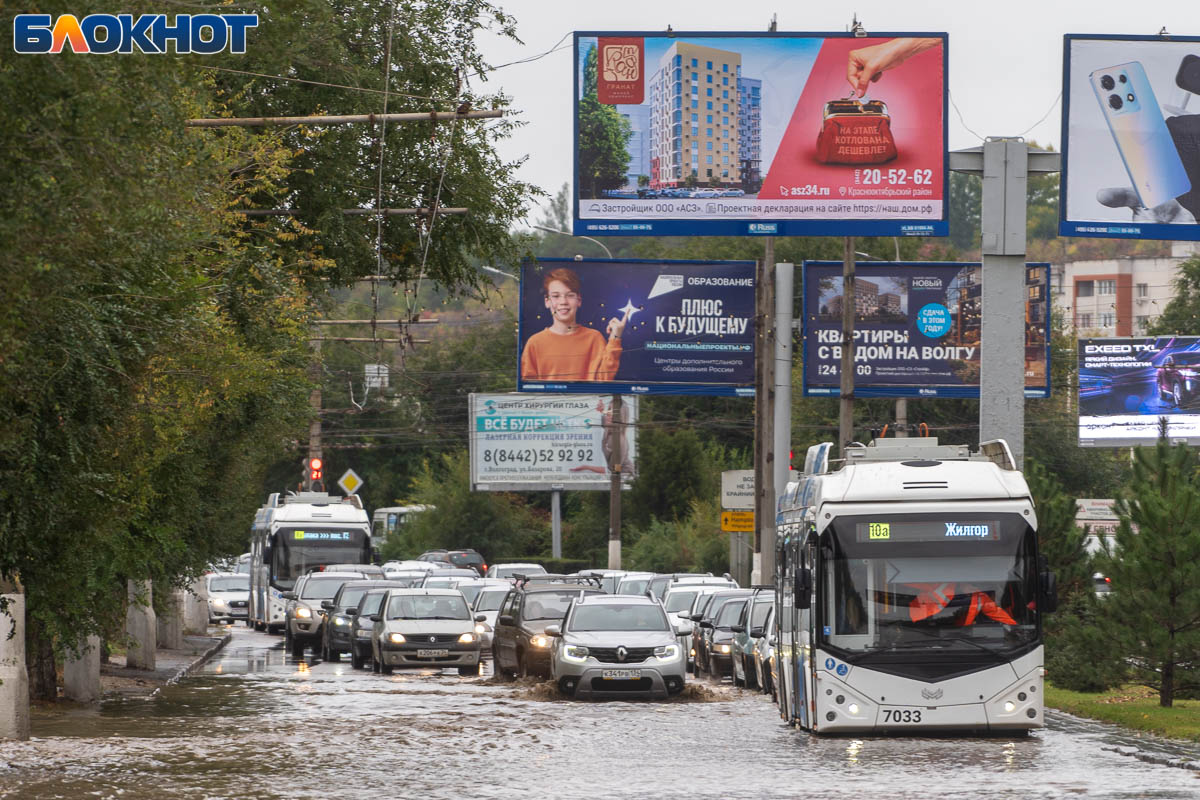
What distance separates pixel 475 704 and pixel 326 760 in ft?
26.3

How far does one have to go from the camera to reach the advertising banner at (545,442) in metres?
77.4

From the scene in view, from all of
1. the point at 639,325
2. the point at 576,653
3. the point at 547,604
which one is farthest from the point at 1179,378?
the point at 576,653

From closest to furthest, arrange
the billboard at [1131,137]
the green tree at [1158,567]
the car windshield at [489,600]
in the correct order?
1. the green tree at [1158,567]
2. the billboard at [1131,137]
3. the car windshield at [489,600]

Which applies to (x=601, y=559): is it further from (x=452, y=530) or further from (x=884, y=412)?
(x=884, y=412)

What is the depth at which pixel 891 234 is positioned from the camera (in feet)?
104

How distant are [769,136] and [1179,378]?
32709mm

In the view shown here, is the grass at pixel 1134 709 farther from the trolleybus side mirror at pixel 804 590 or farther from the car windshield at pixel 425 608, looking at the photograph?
the car windshield at pixel 425 608

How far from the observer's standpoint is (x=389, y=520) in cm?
9956

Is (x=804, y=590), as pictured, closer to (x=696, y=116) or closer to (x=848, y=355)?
(x=696, y=116)

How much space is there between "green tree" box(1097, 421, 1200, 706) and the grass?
62cm

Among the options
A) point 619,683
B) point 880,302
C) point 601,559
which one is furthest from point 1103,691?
point 601,559

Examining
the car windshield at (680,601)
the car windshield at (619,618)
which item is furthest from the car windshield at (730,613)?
the car windshield at (680,601)

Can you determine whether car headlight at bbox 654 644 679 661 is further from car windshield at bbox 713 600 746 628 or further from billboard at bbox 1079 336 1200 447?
billboard at bbox 1079 336 1200 447

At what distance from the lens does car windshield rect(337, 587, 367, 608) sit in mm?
38750
